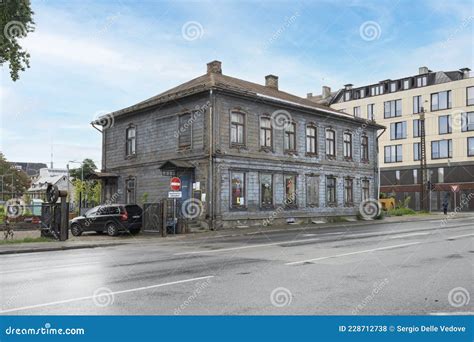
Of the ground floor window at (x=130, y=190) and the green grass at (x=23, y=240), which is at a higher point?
the ground floor window at (x=130, y=190)

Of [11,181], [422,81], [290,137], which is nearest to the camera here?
[290,137]

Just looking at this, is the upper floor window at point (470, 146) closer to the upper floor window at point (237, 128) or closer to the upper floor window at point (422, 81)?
the upper floor window at point (422, 81)

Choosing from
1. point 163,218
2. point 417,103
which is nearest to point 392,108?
point 417,103

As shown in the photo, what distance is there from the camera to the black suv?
24.7 m

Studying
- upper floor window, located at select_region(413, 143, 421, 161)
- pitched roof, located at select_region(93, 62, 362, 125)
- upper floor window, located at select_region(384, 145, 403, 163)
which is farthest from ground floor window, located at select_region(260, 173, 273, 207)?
upper floor window, located at select_region(384, 145, 403, 163)

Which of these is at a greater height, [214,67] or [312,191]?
[214,67]

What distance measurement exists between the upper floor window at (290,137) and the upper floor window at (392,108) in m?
41.6

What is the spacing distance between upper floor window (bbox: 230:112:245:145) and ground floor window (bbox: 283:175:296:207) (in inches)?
174

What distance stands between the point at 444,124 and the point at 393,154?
839 cm

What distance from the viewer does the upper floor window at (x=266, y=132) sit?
1196 inches

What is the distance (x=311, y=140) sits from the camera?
1337 inches

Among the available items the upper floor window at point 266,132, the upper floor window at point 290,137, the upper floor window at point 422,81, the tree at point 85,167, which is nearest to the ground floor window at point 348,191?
the upper floor window at point 290,137

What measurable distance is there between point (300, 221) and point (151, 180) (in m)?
9.87

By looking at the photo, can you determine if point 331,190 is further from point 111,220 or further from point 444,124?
point 444,124
